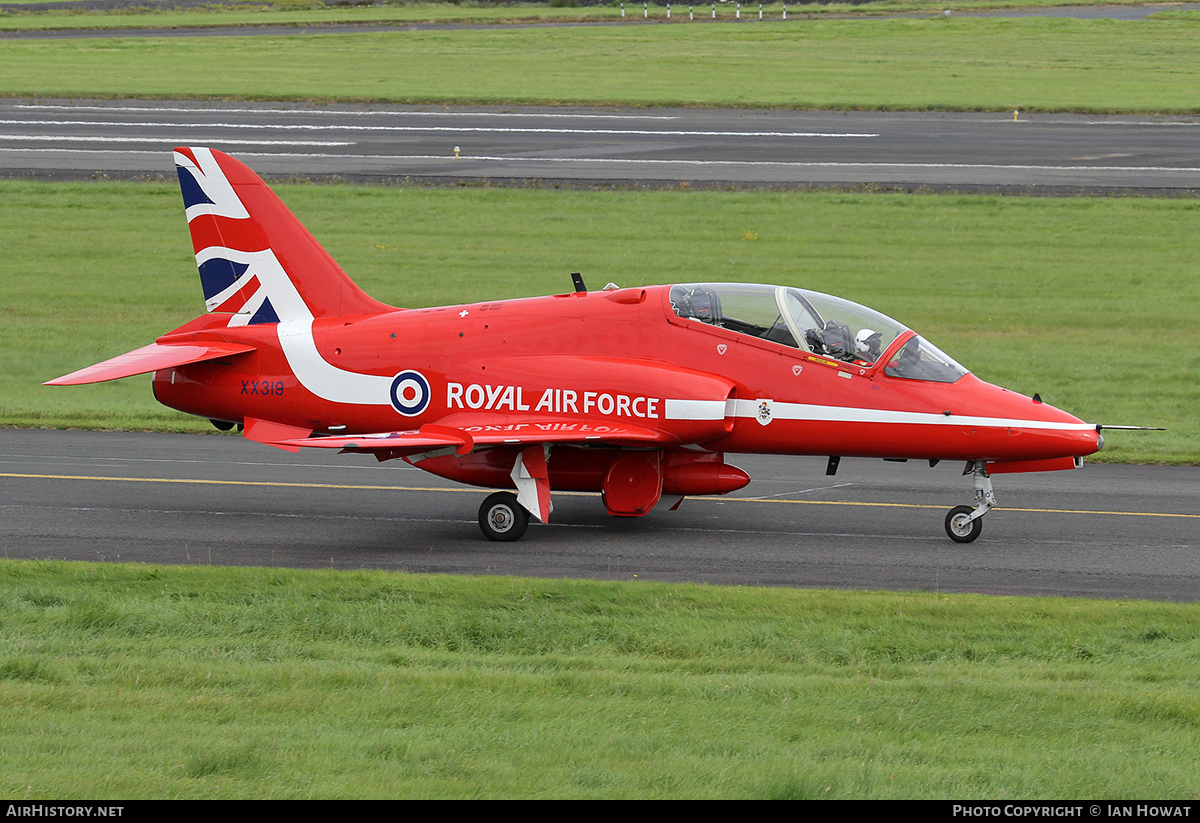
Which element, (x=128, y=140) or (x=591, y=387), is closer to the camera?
(x=591, y=387)

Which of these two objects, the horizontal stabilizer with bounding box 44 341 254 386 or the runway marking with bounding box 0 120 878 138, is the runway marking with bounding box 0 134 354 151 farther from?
the horizontal stabilizer with bounding box 44 341 254 386

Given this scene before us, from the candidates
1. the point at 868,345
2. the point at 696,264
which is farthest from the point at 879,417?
the point at 696,264

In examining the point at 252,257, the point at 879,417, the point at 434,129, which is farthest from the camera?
the point at 434,129

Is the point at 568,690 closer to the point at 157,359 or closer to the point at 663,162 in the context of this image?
the point at 157,359

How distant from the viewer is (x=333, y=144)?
147 ft

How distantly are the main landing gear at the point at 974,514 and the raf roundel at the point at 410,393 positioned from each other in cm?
661

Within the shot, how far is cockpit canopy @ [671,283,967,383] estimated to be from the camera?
1589 cm

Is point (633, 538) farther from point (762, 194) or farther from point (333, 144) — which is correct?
point (333, 144)

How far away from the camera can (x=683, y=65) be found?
6309 centimetres

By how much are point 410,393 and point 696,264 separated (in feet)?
52.7

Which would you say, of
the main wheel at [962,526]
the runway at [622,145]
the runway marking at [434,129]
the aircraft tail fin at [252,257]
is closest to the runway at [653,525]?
the main wheel at [962,526]

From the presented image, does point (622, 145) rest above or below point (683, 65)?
below

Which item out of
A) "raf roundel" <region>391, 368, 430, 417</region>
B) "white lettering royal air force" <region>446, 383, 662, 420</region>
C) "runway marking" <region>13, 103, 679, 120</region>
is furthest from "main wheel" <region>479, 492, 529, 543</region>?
"runway marking" <region>13, 103, 679, 120</region>

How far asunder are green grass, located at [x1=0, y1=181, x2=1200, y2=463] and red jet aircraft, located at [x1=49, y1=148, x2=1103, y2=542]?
606 cm
